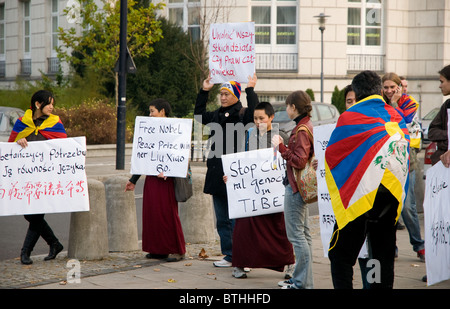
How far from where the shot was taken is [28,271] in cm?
718

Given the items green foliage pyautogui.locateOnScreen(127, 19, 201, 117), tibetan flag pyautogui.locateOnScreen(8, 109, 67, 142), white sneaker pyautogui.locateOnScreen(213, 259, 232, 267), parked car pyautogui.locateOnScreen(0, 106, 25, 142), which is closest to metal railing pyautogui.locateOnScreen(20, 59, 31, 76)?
green foliage pyautogui.locateOnScreen(127, 19, 201, 117)

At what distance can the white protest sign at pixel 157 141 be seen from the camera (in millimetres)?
7988

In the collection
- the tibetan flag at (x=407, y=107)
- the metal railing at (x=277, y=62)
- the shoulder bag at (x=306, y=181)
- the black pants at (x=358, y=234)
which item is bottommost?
the black pants at (x=358, y=234)

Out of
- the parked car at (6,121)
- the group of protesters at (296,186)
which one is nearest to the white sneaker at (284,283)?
the group of protesters at (296,186)

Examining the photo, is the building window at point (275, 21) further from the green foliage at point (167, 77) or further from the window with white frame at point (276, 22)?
the green foliage at point (167, 77)

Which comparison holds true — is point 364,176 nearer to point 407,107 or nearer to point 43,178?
point 407,107

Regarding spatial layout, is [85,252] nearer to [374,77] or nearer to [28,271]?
[28,271]

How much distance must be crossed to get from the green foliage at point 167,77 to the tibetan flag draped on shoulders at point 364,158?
2102cm

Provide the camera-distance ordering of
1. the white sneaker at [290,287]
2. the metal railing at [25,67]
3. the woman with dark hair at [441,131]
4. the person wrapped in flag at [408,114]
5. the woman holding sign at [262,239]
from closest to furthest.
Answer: the white sneaker at [290,287]
the woman with dark hair at [441,131]
the woman holding sign at [262,239]
the person wrapped in flag at [408,114]
the metal railing at [25,67]

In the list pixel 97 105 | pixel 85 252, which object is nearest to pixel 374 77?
pixel 85 252

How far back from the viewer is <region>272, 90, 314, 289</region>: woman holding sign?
611cm

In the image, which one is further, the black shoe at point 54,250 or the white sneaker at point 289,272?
the black shoe at point 54,250

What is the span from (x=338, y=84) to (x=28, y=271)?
2560 centimetres

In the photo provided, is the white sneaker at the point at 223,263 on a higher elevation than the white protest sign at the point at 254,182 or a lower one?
lower
